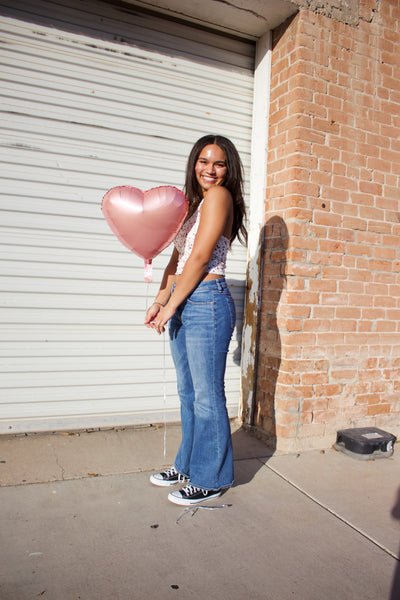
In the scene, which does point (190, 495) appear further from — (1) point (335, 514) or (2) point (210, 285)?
(2) point (210, 285)

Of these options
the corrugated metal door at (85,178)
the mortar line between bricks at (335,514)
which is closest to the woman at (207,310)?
the mortar line between bricks at (335,514)

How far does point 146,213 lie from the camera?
223 centimetres

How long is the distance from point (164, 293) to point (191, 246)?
0.37 m

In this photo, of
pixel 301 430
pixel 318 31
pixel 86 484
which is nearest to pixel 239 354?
pixel 301 430

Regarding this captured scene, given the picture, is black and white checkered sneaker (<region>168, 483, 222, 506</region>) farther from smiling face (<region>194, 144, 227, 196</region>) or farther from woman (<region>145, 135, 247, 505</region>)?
smiling face (<region>194, 144, 227, 196</region>)

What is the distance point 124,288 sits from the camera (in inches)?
135

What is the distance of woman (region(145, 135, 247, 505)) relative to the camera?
7.32 feet

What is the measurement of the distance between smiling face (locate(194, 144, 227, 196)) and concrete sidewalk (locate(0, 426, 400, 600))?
1784 millimetres

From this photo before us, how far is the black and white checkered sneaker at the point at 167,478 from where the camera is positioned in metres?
2.55

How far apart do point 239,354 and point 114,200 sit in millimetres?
1996

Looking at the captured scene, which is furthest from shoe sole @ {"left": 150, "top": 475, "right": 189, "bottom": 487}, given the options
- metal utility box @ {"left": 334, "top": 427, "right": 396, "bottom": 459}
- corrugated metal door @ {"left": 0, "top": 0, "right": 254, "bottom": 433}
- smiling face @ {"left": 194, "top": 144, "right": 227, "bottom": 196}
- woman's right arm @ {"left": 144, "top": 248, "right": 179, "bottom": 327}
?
smiling face @ {"left": 194, "top": 144, "right": 227, "bottom": 196}

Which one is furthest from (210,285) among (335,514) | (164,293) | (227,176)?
(335,514)

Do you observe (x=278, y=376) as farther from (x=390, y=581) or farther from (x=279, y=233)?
(x=390, y=581)

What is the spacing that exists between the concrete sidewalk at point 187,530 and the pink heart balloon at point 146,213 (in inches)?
56.8
